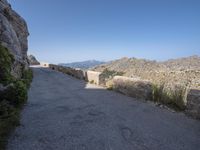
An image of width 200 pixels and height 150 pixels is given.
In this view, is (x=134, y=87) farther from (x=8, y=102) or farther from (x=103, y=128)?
(x=8, y=102)

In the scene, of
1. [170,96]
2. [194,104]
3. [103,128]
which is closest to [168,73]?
[170,96]

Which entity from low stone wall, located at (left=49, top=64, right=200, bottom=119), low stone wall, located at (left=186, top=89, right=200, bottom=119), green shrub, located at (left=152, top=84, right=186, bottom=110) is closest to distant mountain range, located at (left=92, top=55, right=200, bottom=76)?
low stone wall, located at (left=49, top=64, right=200, bottom=119)

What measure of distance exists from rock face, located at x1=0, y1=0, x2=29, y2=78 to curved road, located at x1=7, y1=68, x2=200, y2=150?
5566 millimetres

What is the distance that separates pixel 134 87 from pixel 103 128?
4.44m

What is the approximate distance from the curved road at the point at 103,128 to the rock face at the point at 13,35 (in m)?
5.57

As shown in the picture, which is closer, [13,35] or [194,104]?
[194,104]

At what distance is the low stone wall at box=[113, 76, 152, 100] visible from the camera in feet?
29.8

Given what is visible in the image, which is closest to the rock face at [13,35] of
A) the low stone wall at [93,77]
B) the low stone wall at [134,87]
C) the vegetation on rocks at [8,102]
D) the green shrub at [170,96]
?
the vegetation on rocks at [8,102]

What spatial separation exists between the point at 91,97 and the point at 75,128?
4.25m

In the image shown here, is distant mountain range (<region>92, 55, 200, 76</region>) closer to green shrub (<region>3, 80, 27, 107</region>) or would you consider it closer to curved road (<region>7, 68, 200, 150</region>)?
curved road (<region>7, 68, 200, 150</region>)

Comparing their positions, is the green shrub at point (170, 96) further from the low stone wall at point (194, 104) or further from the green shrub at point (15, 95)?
the green shrub at point (15, 95)

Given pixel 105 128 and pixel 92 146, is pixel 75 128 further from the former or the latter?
pixel 92 146

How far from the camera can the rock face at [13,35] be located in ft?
45.4

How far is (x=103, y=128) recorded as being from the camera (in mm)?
5656
